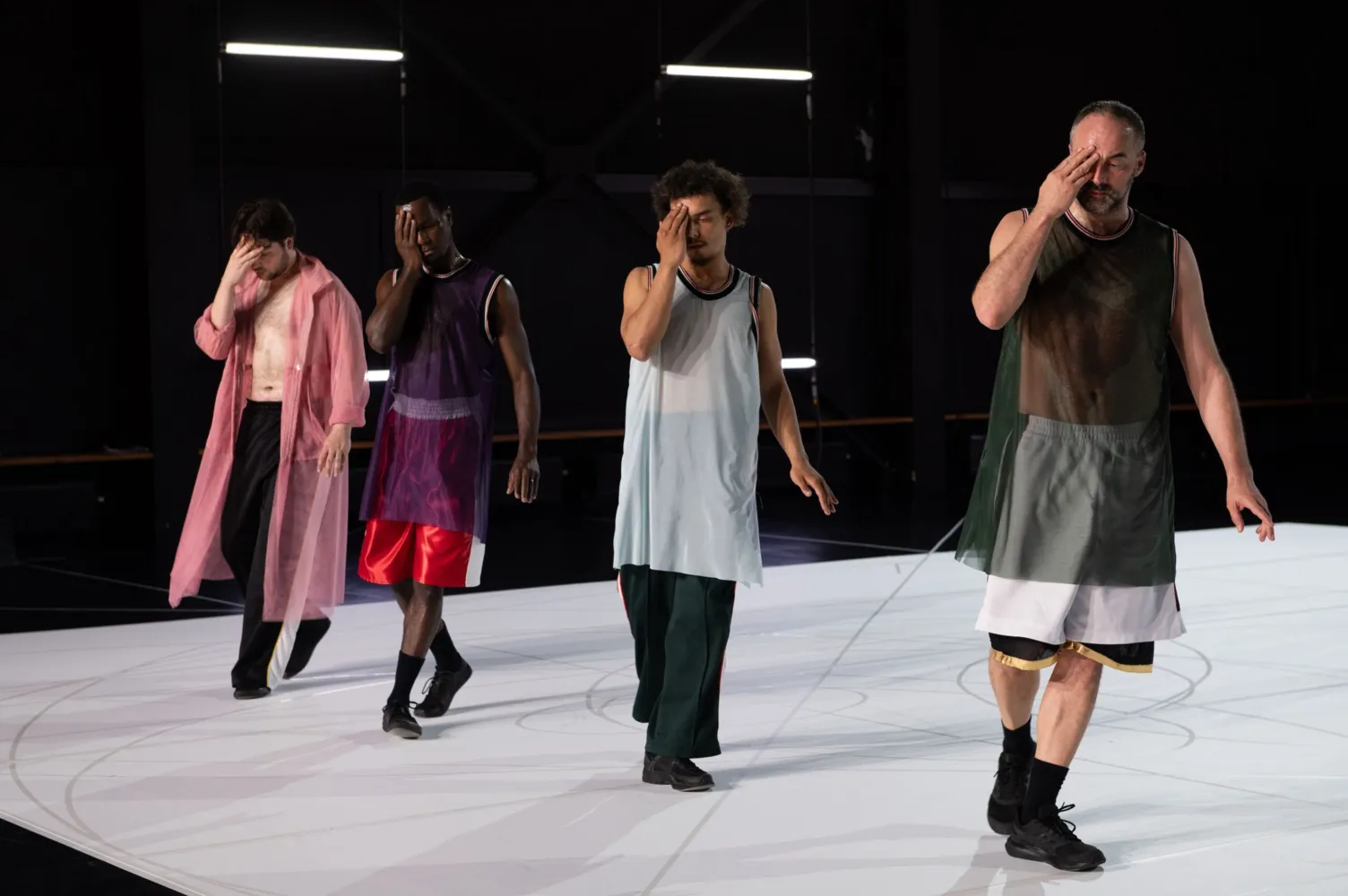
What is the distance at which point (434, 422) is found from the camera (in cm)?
460

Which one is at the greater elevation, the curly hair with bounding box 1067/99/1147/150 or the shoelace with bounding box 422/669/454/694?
the curly hair with bounding box 1067/99/1147/150

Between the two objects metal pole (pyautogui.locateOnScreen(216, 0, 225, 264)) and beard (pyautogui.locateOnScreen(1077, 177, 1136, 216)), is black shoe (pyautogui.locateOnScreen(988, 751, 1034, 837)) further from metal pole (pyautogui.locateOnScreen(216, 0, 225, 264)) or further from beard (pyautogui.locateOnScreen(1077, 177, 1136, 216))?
metal pole (pyautogui.locateOnScreen(216, 0, 225, 264))

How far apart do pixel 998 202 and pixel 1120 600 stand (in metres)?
10.2

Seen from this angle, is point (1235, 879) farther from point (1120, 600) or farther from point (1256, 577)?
point (1256, 577)

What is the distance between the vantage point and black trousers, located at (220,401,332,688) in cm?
504

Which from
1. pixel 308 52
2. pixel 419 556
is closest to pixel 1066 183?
pixel 419 556

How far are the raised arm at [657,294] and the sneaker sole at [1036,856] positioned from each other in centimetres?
136

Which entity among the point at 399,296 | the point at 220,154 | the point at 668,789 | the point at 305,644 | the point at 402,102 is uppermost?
the point at 402,102

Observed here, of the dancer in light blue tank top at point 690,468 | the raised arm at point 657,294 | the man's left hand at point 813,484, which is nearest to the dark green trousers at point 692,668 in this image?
the dancer in light blue tank top at point 690,468

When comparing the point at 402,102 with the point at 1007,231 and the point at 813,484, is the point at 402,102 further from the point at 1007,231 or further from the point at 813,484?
the point at 1007,231

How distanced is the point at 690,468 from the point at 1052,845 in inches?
48.4

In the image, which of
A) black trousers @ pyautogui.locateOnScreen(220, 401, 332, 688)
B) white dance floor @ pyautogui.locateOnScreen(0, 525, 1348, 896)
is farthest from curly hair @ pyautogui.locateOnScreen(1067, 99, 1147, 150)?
black trousers @ pyautogui.locateOnScreen(220, 401, 332, 688)

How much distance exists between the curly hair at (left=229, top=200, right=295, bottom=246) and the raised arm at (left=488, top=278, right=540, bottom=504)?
0.81 meters

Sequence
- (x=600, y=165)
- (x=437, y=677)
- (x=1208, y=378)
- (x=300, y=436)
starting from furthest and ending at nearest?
(x=600, y=165) → (x=300, y=436) → (x=437, y=677) → (x=1208, y=378)
